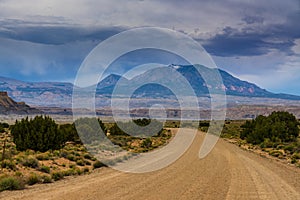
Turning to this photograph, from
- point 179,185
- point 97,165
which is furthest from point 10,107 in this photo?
point 179,185

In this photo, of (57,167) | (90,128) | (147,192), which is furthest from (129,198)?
(90,128)

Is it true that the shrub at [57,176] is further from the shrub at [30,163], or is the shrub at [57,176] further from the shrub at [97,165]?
the shrub at [97,165]

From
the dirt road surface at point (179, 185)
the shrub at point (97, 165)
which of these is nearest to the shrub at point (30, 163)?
the dirt road surface at point (179, 185)

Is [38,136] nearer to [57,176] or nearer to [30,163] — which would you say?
[30,163]

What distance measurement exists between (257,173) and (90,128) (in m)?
26.8

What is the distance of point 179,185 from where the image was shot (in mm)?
16531

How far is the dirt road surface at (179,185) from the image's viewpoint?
14.4 m

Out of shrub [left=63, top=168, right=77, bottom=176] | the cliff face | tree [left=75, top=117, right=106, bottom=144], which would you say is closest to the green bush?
shrub [left=63, top=168, right=77, bottom=176]

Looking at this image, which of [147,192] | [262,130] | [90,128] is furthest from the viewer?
[262,130]

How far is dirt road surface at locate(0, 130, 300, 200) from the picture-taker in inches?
565

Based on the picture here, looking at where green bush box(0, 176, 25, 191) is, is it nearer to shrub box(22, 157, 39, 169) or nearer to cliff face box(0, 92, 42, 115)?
shrub box(22, 157, 39, 169)

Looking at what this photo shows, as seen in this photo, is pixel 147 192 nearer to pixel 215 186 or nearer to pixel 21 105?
pixel 215 186

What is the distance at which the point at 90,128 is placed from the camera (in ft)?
147

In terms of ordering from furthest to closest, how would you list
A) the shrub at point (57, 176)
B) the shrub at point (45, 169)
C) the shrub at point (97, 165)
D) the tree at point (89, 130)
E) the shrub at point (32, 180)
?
the tree at point (89, 130), the shrub at point (97, 165), the shrub at point (45, 169), the shrub at point (57, 176), the shrub at point (32, 180)
